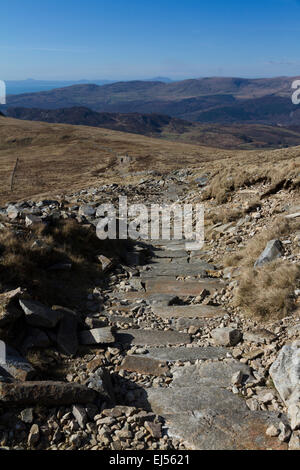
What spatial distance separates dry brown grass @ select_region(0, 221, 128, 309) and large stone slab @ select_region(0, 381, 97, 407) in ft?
9.55

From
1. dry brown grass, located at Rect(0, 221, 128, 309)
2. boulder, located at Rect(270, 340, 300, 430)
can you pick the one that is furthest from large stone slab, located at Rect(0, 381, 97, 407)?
dry brown grass, located at Rect(0, 221, 128, 309)

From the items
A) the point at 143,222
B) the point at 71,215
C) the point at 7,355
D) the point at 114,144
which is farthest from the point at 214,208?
the point at 114,144

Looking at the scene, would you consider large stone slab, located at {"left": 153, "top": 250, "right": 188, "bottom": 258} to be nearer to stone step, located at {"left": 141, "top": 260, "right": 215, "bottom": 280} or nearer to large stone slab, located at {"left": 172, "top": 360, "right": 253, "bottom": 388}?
stone step, located at {"left": 141, "top": 260, "right": 215, "bottom": 280}

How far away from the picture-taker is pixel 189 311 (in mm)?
7996

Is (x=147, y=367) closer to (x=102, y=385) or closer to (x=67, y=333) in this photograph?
(x=102, y=385)

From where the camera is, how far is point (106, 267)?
10359 millimetres

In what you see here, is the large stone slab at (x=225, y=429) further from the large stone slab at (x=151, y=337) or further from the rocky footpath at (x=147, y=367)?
the large stone slab at (x=151, y=337)

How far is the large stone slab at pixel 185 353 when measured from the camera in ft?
20.2

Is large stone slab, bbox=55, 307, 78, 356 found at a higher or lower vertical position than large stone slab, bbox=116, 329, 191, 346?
higher

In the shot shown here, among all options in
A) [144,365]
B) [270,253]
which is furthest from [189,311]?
[270,253]

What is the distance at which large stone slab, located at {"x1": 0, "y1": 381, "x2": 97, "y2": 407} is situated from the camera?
4.48 metres

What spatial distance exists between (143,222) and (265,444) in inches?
568

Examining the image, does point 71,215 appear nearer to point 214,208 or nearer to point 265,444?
point 214,208

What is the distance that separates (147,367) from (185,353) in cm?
77
